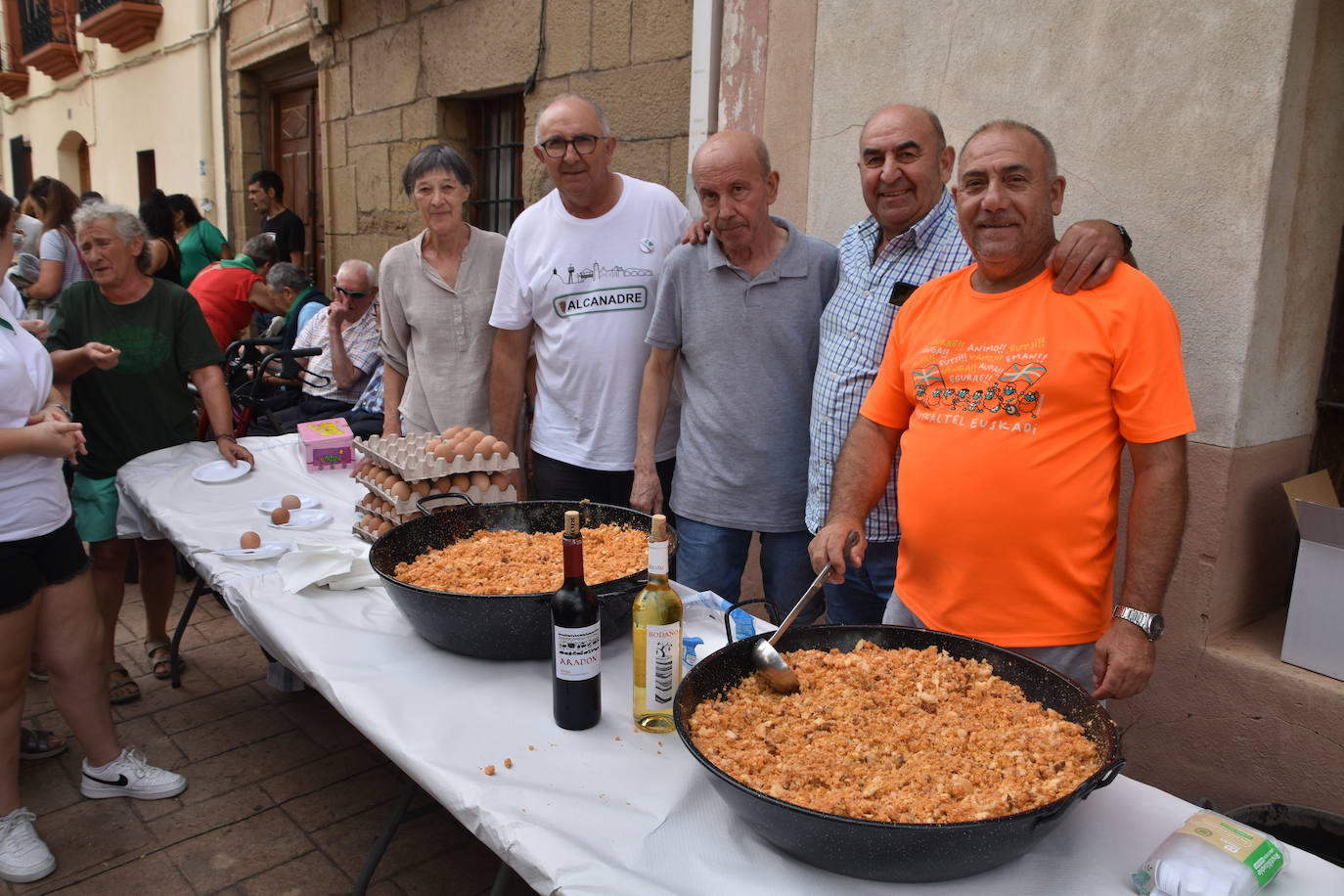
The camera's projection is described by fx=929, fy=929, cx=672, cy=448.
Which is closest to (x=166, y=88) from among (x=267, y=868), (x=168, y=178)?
(x=168, y=178)

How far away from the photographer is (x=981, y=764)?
1377 millimetres

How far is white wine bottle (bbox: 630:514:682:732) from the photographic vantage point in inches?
61.3

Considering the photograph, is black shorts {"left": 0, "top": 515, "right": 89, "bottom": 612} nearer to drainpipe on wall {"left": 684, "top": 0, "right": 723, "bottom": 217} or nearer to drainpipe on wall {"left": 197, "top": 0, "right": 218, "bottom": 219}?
drainpipe on wall {"left": 684, "top": 0, "right": 723, "bottom": 217}

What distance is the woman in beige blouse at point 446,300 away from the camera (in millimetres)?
3477

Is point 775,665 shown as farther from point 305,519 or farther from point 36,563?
point 36,563

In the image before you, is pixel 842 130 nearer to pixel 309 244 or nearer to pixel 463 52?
pixel 463 52

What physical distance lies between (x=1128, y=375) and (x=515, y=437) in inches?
87.6

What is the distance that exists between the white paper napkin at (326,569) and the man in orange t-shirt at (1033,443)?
3.83 feet

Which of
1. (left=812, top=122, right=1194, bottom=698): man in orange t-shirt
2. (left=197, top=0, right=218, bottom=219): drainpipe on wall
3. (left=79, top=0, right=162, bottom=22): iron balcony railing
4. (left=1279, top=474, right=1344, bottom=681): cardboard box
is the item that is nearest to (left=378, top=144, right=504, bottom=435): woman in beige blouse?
(left=812, top=122, right=1194, bottom=698): man in orange t-shirt

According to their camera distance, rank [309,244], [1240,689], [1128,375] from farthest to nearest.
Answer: [309,244] < [1240,689] < [1128,375]

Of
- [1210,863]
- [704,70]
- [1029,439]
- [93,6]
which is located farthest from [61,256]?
[93,6]

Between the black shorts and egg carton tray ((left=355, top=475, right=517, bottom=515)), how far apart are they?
2.73ft

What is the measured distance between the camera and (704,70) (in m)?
4.23

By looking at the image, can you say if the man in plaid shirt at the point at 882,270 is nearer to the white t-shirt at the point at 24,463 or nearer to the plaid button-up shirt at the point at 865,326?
the plaid button-up shirt at the point at 865,326
